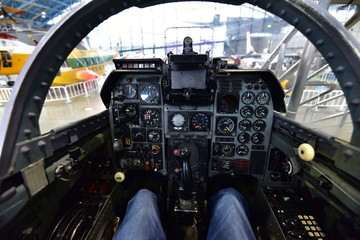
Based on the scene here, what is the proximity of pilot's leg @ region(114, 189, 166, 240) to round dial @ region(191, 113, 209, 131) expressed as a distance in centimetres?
112

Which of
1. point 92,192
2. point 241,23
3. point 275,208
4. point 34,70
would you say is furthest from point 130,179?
point 241,23

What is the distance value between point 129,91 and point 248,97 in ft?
5.37

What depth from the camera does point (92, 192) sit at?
204 cm

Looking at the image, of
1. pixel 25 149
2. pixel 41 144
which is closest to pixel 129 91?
pixel 41 144

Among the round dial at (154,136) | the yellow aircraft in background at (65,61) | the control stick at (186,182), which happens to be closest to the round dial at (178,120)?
the round dial at (154,136)

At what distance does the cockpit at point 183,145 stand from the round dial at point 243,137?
0.02 metres

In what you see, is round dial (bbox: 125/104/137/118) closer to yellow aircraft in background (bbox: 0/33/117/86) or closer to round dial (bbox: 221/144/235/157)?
round dial (bbox: 221/144/235/157)

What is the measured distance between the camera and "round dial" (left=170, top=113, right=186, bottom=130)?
2325 millimetres

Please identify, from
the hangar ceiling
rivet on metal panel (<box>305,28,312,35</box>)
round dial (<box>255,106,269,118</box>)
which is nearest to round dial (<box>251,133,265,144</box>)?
round dial (<box>255,106,269,118</box>)

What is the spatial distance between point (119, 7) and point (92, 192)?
2034mm

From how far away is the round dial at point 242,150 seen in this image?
2.37 metres

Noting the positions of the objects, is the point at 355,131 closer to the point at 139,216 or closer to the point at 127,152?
the point at 139,216

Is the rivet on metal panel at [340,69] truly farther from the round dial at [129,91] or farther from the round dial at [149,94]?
the round dial at [129,91]

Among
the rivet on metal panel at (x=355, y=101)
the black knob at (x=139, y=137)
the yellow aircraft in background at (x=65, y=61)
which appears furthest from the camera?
the yellow aircraft in background at (x=65, y=61)
